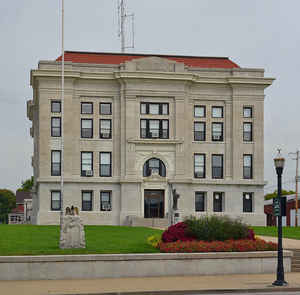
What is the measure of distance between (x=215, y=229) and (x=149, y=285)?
7111 mm

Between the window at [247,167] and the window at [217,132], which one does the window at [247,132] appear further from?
the window at [217,132]

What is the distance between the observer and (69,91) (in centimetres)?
6569

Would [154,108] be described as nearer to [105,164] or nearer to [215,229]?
[105,164]

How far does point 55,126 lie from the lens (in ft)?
216

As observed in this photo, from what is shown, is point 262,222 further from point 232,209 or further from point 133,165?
point 133,165

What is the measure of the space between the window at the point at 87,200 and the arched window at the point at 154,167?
5.95 meters

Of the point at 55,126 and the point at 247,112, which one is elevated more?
the point at 247,112

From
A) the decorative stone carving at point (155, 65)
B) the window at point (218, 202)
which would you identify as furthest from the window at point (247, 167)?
the decorative stone carving at point (155, 65)

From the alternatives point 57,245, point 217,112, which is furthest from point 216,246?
point 217,112

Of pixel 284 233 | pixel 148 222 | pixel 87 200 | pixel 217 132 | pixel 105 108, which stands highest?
pixel 105 108

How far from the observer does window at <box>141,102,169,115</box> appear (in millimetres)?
66875

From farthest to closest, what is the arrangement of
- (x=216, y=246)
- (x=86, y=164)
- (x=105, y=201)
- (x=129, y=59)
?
(x=129, y=59) → (x=105, y=201) → (x=86, y=164) → (x=216, y=246)

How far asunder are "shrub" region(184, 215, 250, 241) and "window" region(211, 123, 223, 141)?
37.8m

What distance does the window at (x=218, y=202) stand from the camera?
6756 centimetres
